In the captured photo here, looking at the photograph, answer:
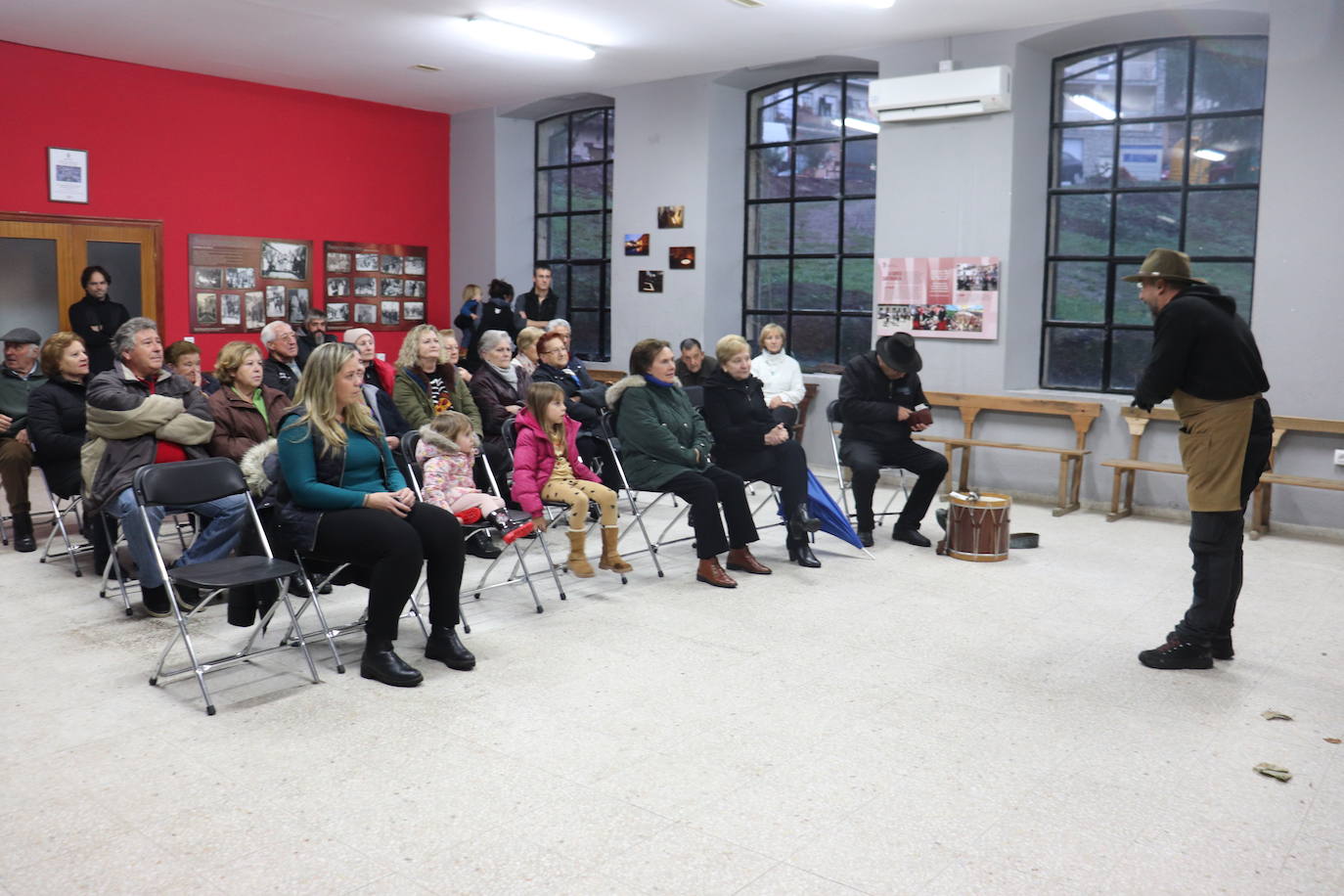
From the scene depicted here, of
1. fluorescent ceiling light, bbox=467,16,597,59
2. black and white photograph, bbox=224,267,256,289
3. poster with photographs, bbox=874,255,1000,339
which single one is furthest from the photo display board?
poster with photographs, bbox=874,255,1000,339

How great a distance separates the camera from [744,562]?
19.5ft

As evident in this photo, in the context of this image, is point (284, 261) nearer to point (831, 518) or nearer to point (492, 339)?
point (492, 339)

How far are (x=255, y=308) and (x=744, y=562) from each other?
6446mm

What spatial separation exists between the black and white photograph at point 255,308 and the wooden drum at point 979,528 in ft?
22.8

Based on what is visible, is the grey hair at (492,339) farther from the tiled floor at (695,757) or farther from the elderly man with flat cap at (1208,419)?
the elderly man with flat cap at (1208,419)

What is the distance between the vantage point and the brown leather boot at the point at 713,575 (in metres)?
5.62

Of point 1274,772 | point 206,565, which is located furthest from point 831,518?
point 206,565

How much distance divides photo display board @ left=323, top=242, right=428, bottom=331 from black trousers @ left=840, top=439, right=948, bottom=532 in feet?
20.2

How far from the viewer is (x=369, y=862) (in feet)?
9.10

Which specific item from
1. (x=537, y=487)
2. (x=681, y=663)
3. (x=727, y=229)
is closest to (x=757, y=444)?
(x=537, y=487)

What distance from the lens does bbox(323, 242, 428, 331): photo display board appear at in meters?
11.0

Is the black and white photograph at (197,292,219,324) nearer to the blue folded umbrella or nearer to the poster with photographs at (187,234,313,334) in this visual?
the poster with photographs at (187,234,313,334)

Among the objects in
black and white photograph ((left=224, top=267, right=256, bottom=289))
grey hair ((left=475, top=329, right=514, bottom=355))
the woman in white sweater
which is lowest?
the woman in white sweater

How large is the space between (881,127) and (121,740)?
722cm
